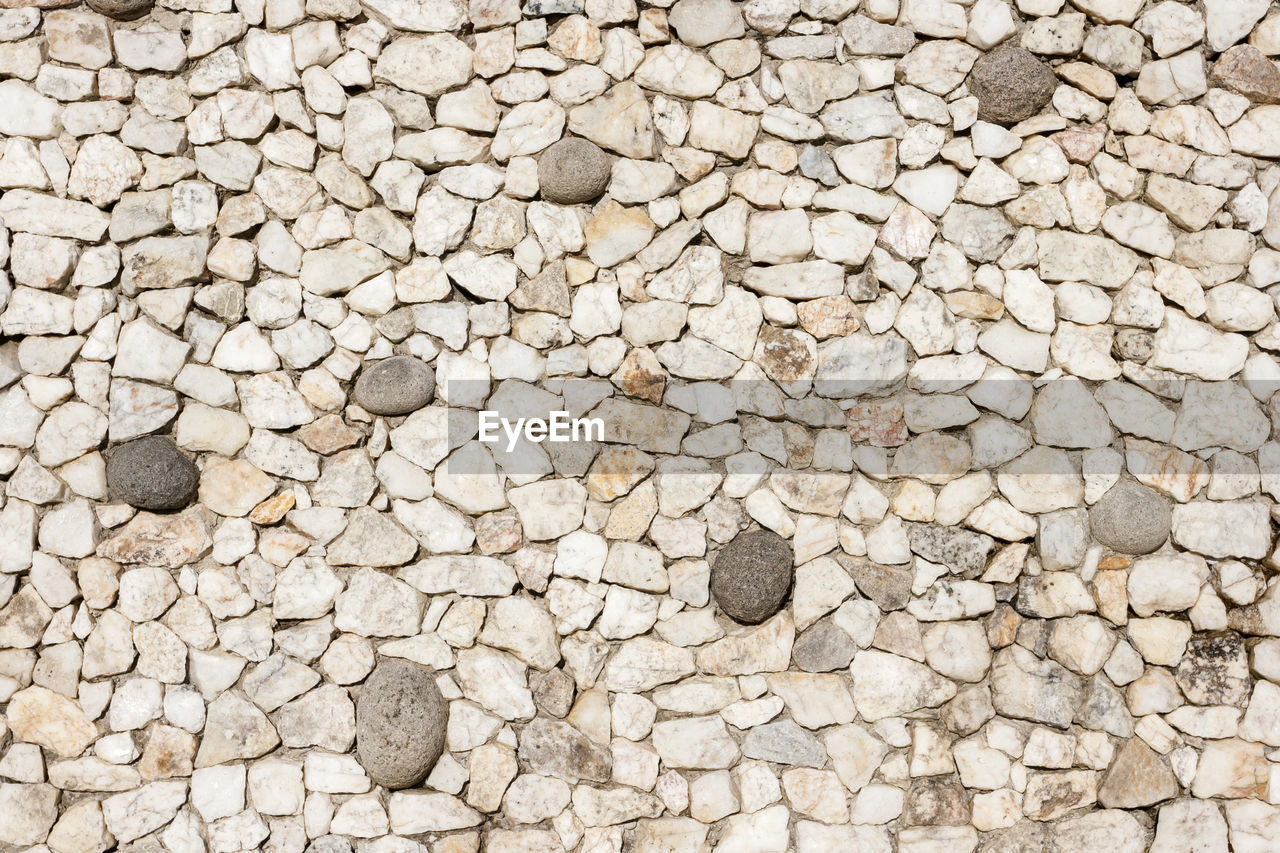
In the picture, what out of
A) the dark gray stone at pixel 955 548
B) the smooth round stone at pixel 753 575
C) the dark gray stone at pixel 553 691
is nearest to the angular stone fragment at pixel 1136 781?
the dark gray stone at pixel 955 548

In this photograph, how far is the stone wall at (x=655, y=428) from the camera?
2797 mm

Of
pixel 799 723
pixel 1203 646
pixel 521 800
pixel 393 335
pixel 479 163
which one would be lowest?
pixel 521 800

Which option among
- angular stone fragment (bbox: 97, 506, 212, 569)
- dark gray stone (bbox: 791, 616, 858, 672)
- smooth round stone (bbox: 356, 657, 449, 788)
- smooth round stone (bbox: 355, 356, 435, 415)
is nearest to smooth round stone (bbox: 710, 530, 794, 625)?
dark gray stone (bbox: 791, 616, 858, 672)

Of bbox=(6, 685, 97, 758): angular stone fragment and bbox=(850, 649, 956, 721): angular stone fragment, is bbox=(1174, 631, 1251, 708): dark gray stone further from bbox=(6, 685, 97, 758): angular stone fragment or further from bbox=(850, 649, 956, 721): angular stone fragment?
bbox=(6, 685, 97, 758): angular stone fragment

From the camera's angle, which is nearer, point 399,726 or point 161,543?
point 399,726

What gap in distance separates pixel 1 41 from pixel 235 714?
236cm

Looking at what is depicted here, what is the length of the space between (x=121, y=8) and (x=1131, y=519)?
3685mm

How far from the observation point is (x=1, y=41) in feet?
9.38

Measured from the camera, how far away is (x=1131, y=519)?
275cm

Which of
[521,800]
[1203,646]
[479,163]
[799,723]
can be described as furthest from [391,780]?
[1203,646]

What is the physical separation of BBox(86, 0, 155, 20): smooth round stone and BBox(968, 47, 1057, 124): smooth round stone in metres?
2.76

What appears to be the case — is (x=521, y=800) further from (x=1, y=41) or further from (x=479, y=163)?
(x=1, y=41)

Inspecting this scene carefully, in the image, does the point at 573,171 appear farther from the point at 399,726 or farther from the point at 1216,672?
the point at 1216,672

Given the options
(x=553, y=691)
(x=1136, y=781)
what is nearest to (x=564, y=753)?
(x=553, y=691)
